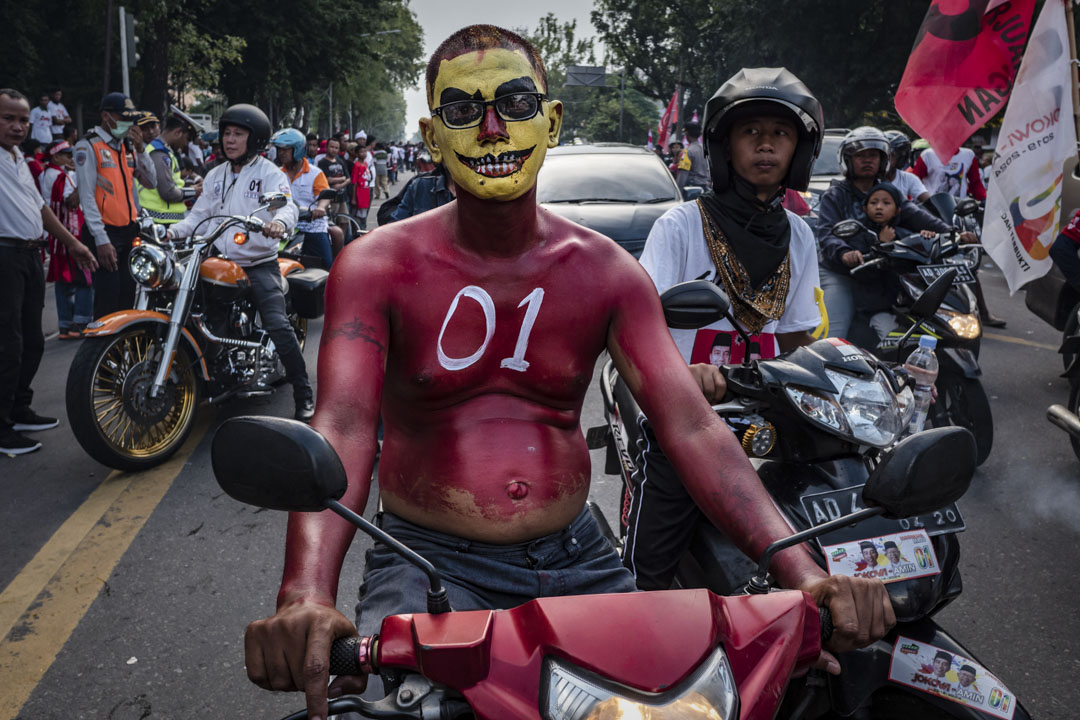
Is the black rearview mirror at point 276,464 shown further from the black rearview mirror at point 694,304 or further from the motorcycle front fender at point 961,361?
the motorcycle front fender at point 961,361

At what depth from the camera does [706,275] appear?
10.0 ft

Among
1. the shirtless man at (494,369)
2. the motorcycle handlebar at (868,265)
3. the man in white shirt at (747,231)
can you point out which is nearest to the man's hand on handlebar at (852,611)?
the shirtless man at (494,369)

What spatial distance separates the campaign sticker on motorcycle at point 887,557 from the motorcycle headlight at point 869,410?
12.2 inches

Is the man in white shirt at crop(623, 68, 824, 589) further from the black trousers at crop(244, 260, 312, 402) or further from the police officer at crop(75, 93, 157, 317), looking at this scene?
the police officer at crop(75, 93, 157, 317)

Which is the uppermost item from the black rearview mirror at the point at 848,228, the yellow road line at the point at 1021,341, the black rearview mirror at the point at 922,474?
the black rearview mirror at the point at 922,474

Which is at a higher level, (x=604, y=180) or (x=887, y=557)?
(x=604, y=180)

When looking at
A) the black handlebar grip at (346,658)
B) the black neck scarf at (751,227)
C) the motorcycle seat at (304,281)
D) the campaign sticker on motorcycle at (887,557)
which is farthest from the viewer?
the motorcycle seat at (304,281)

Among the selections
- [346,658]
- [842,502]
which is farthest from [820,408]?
[346,658]

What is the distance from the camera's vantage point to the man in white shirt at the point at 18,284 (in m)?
5.54

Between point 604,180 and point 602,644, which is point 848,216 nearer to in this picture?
point 604,180

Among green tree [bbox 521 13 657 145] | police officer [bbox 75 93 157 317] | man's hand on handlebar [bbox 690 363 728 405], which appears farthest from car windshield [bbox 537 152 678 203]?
green tree [bbox 521 13 657 145]

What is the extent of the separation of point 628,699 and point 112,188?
26.1ft

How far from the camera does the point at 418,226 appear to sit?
7.02 ft

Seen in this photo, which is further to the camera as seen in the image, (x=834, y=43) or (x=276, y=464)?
(x=834, y=43)
